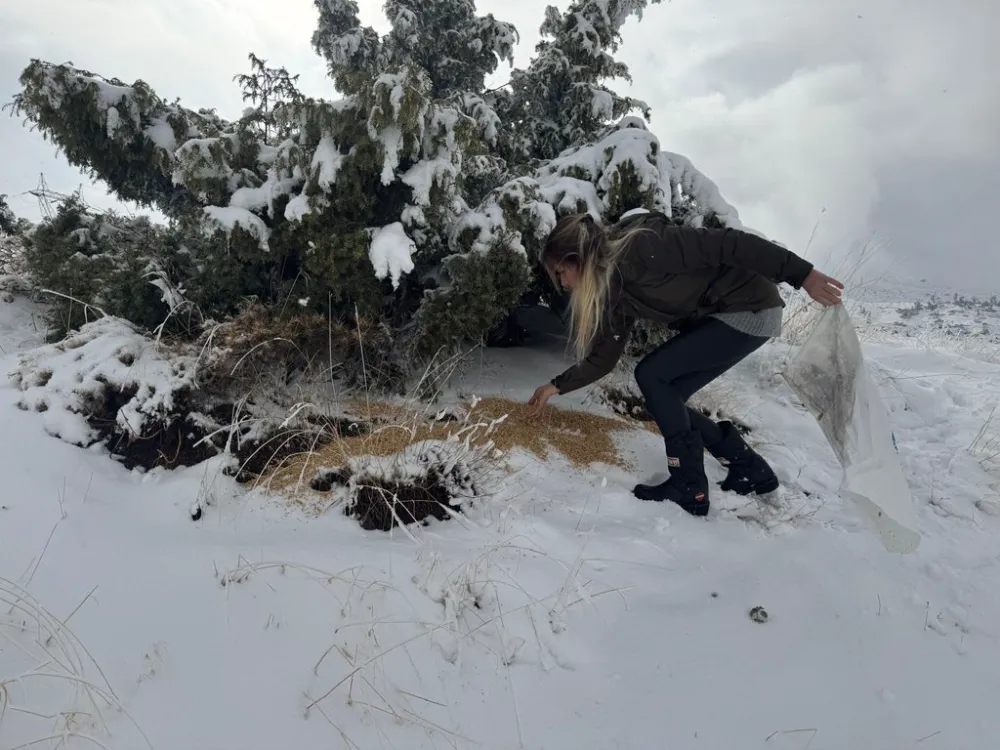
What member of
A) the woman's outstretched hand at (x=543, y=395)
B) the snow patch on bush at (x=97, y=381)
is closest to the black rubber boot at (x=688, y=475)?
the woman's outstretched hand at (x=543, y=395)

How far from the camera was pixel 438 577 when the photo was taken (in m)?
1.81

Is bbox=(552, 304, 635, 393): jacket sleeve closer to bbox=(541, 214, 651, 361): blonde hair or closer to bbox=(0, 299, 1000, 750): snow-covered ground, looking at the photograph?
bbox=(541, 214, 651, 361): blonde hair

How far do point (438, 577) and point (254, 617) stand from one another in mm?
588

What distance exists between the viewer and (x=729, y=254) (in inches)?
88.4

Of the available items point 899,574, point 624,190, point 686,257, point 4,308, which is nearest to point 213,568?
point 686,257

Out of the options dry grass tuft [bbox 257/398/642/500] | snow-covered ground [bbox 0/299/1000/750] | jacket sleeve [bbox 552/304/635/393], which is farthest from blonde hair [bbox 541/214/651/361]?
snow-covered ground [bbox 0/299/1000/750]

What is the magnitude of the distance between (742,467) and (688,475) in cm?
46

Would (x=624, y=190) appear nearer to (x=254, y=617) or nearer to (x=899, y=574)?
(x=899, y=574)

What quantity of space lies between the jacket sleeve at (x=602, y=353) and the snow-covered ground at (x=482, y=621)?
18.6 inches

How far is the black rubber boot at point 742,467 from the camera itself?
2715 mm

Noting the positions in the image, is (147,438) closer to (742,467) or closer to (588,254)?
(588,254)

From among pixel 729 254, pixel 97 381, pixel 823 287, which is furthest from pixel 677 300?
pixel 97 381

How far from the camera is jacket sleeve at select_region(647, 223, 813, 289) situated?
2.21 metres

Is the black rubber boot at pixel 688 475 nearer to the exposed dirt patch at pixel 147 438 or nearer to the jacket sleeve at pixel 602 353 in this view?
the jacket sleeve at pixel 602 353
